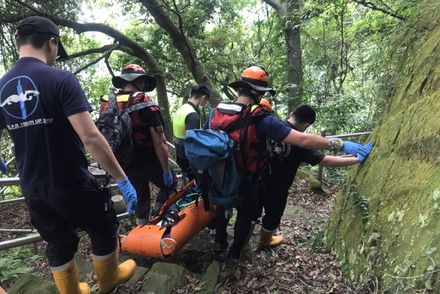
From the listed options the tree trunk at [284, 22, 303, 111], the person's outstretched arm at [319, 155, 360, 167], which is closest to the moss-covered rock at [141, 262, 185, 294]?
the person's outstretched arm at [319, 155, 360, 167]

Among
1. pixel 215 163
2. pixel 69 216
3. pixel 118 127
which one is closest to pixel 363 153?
pixel 215 163

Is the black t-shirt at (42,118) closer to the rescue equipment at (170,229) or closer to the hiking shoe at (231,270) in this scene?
the rescue equipment at (170,229)

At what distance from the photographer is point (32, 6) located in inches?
340

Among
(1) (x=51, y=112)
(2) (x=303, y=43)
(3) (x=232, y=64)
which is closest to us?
(1) (x=51, y=112)

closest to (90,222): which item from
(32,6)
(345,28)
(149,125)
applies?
(149,125)

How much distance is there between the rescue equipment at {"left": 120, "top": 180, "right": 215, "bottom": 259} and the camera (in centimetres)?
381

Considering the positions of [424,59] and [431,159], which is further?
[424,59]

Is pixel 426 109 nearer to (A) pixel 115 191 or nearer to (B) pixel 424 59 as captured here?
(B) pixel 424 59

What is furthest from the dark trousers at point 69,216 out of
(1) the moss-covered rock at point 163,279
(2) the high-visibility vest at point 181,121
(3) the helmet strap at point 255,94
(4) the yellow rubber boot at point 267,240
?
(2) the high-visibility vest at point 181,121

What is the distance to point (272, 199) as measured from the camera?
4363 mm

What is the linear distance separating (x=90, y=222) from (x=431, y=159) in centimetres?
253

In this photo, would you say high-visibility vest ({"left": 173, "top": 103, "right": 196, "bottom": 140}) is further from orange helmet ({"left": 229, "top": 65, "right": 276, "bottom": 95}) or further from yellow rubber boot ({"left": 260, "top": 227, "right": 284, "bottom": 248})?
yellow rubber boot ({"left": 260, "top": 227, "right": 284, "bottom": 248})

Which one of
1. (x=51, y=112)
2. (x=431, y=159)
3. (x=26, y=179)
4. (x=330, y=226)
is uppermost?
(x=51, y=112)

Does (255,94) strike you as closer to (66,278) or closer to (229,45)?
(66,278)
